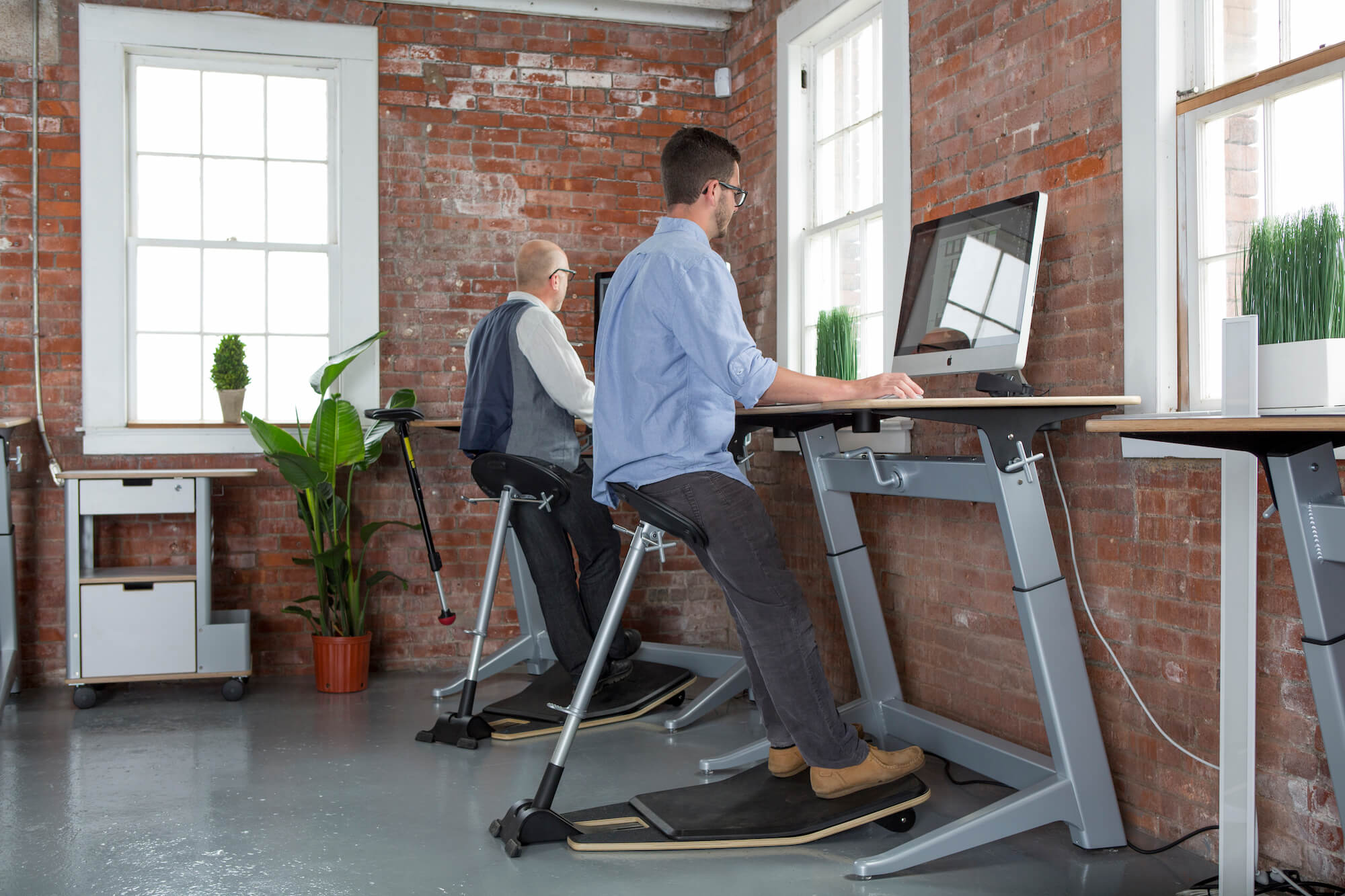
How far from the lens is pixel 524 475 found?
161 inches

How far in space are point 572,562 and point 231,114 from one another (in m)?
2.86

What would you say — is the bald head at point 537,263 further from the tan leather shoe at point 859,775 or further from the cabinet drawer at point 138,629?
the tan leather shoe at point 859,775

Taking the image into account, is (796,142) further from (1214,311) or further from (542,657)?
(542,657)

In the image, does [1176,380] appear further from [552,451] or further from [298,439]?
[298,439]

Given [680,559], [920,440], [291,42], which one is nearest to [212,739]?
[680,559]

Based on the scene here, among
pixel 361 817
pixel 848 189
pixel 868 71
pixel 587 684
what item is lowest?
pixel 361 817

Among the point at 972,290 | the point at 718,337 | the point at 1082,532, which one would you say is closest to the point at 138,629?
the point at 718,337

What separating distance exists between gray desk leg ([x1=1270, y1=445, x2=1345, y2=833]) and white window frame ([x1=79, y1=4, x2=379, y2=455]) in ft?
14.0

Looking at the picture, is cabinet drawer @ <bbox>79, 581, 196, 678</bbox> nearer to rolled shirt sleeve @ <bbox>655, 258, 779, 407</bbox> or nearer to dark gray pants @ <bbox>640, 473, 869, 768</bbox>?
dark gray pants @ <bbox>640, 473, 869, 768</bbox>

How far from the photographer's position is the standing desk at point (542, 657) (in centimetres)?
445

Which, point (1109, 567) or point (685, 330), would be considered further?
point (1109, 567)

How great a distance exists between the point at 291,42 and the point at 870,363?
316cm

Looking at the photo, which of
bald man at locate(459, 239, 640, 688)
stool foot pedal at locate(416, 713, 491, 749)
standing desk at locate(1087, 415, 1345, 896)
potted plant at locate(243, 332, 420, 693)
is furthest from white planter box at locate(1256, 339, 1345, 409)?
potted plant at locate(243, 332, 420, 693)

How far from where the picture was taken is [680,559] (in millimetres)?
5828
